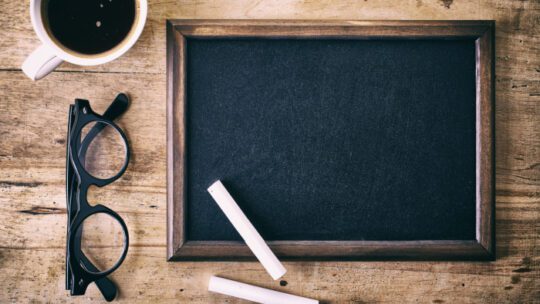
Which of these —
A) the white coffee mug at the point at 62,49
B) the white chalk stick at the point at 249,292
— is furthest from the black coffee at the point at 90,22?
the white chalk stick at the point at 249,292

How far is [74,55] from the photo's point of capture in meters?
0.53

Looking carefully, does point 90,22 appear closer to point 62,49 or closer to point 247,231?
point 62,49

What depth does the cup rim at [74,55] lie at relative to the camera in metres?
0.51

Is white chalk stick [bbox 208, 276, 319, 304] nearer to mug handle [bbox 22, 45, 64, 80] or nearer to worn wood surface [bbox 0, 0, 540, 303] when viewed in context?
worn wood surface [bbox 0, 0, 540, 303]

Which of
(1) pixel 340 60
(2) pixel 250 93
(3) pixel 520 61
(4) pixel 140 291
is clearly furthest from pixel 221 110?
(3) pixel 520 61

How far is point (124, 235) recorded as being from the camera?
0.61 meters

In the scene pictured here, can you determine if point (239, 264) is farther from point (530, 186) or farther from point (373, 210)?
point (530, 186)

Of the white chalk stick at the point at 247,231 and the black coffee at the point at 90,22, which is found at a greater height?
the black coffee at the point at 90,22

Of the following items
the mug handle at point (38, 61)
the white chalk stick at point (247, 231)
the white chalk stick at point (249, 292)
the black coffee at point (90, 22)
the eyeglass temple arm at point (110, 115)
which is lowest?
the white chalk stick at point (249, 292)

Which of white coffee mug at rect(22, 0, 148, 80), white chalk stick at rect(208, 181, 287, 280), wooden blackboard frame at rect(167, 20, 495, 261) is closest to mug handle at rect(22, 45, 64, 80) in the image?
white coffee mug at rect(22, 0, 148, 80)

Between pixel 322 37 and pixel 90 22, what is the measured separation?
313mm

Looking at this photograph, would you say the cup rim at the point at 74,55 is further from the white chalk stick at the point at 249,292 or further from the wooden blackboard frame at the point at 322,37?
the white chalk stick at the point at 249,292

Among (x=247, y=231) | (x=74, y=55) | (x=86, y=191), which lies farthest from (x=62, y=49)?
(x=247, y=231)

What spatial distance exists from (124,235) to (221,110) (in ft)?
0.77
